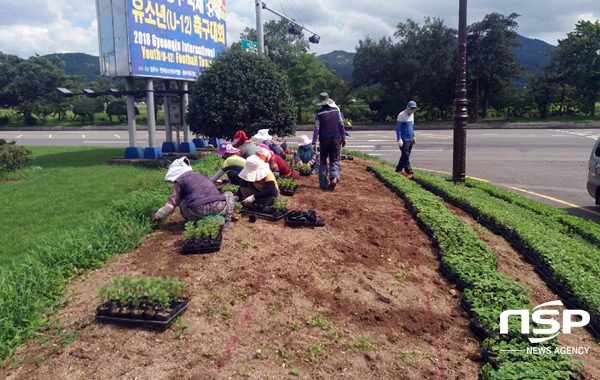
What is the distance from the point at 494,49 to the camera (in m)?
35.9

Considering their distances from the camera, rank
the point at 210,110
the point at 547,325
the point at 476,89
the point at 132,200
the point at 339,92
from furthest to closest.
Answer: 1. the point at 339,92
2. the point at 476,89
3. the point at 210,110
4. the point at 132,200
5. the point at 547,325

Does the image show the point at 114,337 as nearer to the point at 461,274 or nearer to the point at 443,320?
the point at 443,320

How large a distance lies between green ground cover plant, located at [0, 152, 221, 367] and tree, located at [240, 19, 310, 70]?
40.8 m

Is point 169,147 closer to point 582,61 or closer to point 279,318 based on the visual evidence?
point 279,318

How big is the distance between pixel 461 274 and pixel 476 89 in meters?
34.4

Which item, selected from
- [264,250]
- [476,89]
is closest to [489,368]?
[264,250]

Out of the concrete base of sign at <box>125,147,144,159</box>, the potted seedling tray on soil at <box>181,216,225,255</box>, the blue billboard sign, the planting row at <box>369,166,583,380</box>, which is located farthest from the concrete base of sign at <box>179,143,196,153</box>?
the potted seedling tray on soil at <box>181,216,225,255</box>

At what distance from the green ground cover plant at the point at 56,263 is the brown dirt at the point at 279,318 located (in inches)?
6.1

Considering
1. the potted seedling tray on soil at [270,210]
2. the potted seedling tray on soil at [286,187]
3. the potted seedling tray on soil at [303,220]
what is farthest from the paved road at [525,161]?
the potted seedling tray on soil at [270,210]

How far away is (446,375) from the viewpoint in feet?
11.2

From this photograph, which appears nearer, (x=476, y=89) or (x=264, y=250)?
(x=264, y=250)

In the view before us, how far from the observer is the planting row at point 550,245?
468 centimetres

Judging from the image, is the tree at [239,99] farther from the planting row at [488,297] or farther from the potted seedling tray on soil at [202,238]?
the potted seedling tray on soil at [202,238]

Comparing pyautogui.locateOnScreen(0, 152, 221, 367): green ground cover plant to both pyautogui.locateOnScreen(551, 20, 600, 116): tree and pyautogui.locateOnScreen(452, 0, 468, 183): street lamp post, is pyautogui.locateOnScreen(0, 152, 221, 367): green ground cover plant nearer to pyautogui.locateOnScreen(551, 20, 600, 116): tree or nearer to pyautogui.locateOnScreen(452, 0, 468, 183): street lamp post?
pyautogui.locateOnScreen(452, 0, 468, 183): street lamp post
